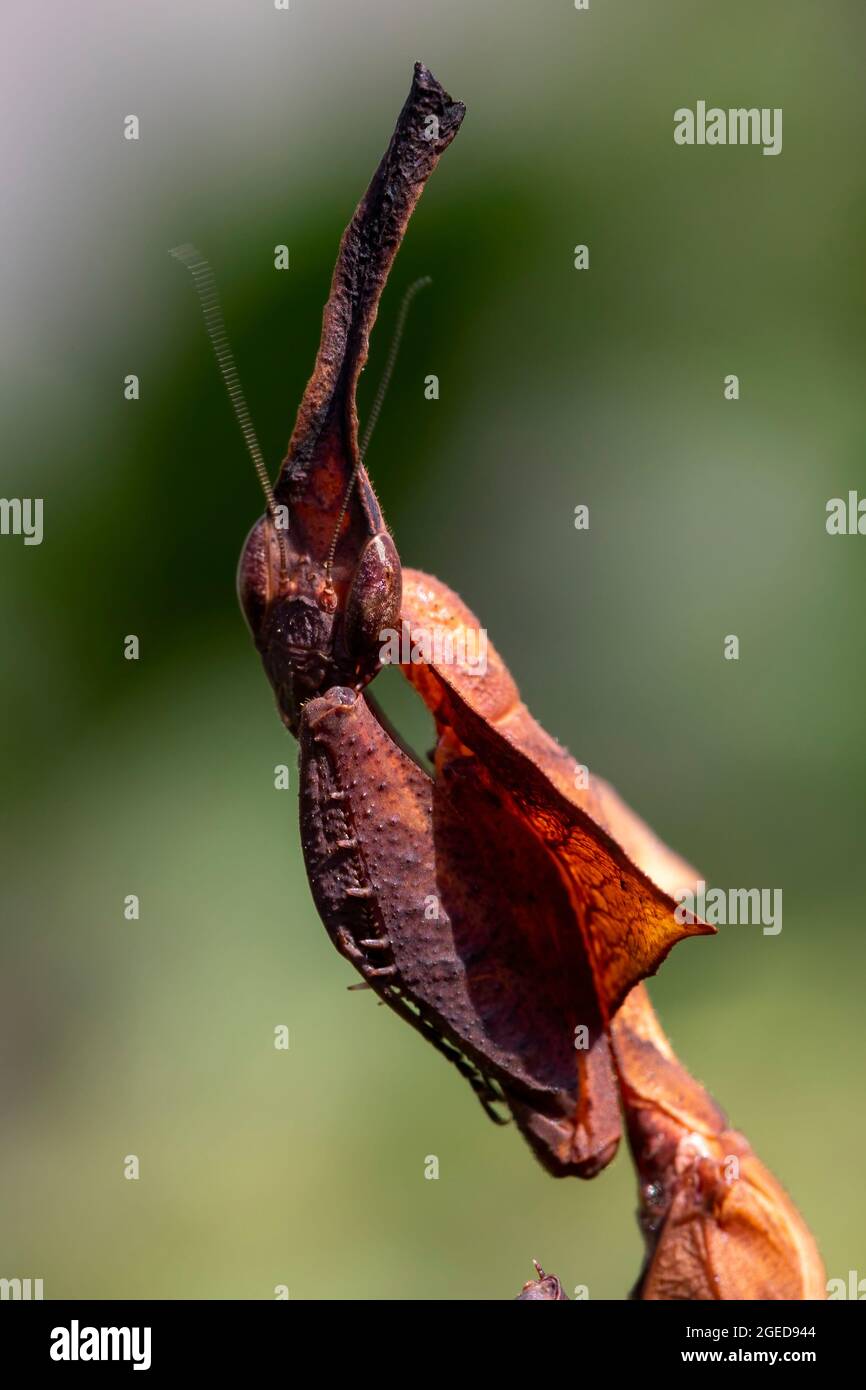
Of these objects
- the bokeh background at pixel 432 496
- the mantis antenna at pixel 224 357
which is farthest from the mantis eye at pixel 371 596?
the bokeh background at pixel 432 496

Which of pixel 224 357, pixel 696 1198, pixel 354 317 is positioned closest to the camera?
pixel 354 317

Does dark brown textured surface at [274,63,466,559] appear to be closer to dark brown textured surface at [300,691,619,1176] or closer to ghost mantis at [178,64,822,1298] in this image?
ghost mantis at [178,64,822,1298]

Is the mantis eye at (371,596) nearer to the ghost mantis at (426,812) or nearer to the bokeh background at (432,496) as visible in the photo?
the ghost mantis at (426,812)

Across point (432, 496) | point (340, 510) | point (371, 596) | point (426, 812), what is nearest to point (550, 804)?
point (426, 812)

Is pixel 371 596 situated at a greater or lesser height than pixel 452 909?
greater

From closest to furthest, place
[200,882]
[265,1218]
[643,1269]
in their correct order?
[643,1269] → [265,1218] → [200,882]

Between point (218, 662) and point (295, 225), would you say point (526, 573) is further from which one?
point (295, 225)

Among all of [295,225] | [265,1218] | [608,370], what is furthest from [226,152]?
[265,1218]

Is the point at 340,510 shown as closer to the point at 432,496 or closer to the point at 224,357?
the point at 224,357

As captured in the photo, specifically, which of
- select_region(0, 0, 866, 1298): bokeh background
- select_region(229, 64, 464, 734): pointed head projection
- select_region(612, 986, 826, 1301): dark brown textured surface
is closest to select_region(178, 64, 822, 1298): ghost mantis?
select_region(229, 64, 464, 734): pointed head projection
